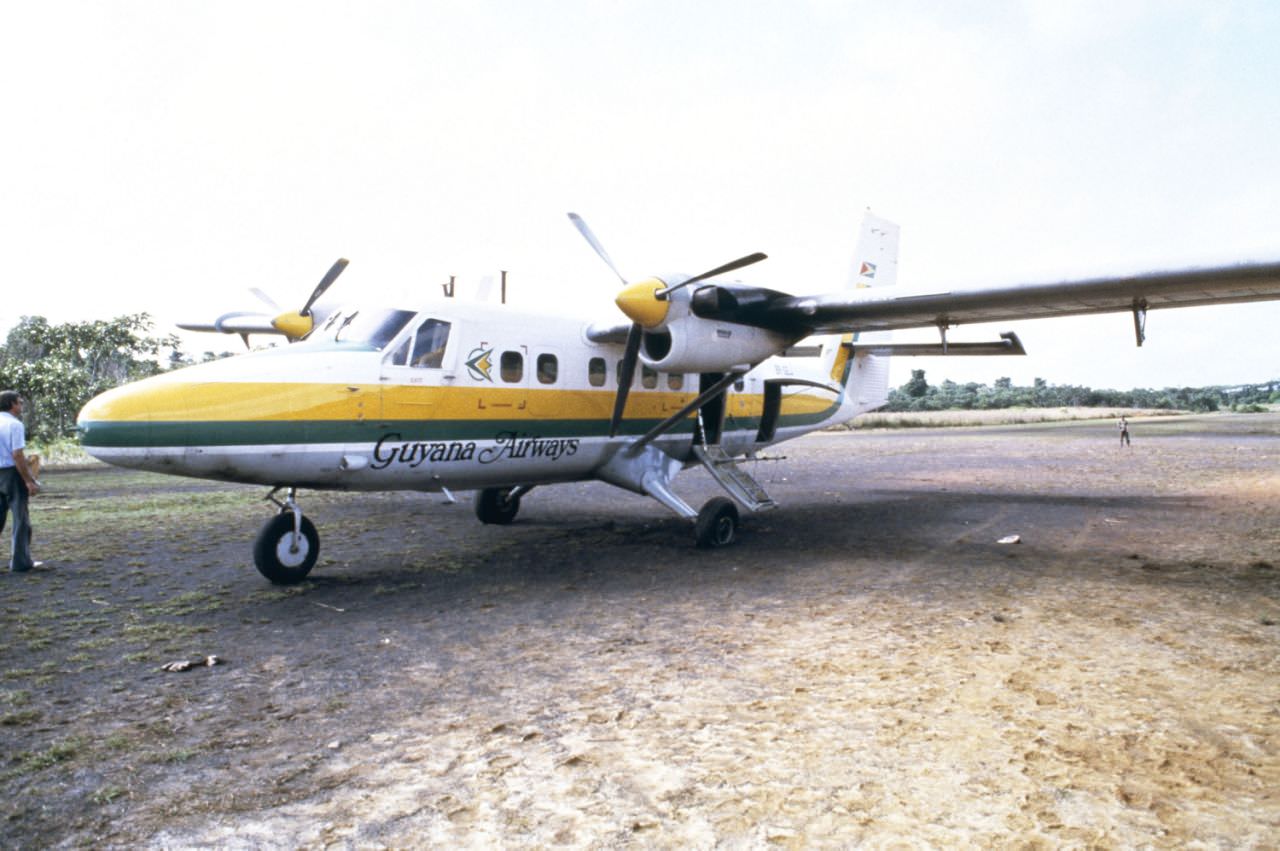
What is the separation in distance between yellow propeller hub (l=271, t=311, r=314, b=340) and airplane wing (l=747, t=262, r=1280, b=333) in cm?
542

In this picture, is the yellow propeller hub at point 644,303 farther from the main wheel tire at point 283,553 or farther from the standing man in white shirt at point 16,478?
the standing man in white shirt at point 16,478

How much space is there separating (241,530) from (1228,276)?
11.7 metres

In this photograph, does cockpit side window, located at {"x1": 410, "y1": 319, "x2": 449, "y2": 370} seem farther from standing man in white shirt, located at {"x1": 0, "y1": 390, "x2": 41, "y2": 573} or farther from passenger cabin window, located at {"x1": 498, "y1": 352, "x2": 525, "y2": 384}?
standing man in white shirt, located at {"x1": 0, "y1": 390, "x2": 41, "y2": 573}

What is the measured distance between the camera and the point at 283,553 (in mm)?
6836

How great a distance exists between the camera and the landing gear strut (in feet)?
22.1

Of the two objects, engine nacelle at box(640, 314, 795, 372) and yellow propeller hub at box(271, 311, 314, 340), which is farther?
yellow propeller hub at box(271, 311, 314, 340)

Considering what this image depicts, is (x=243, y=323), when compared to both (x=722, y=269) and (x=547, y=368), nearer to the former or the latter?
(x=547, y=368)

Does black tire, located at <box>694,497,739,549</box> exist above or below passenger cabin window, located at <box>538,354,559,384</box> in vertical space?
below

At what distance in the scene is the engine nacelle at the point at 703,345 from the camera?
28.6 feet

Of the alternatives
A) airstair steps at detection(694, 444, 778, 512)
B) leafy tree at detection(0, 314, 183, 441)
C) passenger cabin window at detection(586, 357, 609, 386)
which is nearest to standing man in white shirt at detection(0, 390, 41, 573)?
passenger cabin window at detection(586, 357, 609, 386)

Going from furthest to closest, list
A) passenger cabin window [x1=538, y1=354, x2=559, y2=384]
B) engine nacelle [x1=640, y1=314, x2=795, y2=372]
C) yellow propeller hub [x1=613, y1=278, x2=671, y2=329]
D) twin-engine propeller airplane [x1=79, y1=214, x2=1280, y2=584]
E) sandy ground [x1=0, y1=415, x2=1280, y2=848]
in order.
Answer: engine nacelle [x1=640, y1=314, x2=795, y2=372] < passenger cabin window [x1=538, y1=354, x2=559, y2=384] < yellow propeller hub [x1=613, y1=278, x2=671, y2=329] < twin-engine propeller airplane [x1=79, y1=214, x2=1280, y2=584] < sandy ground [x1=0, y1=415, x2=1280, y2=848]

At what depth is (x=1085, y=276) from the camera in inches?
305

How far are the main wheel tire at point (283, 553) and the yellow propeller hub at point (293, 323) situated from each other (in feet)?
13.7

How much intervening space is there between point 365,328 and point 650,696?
479 centimetres
